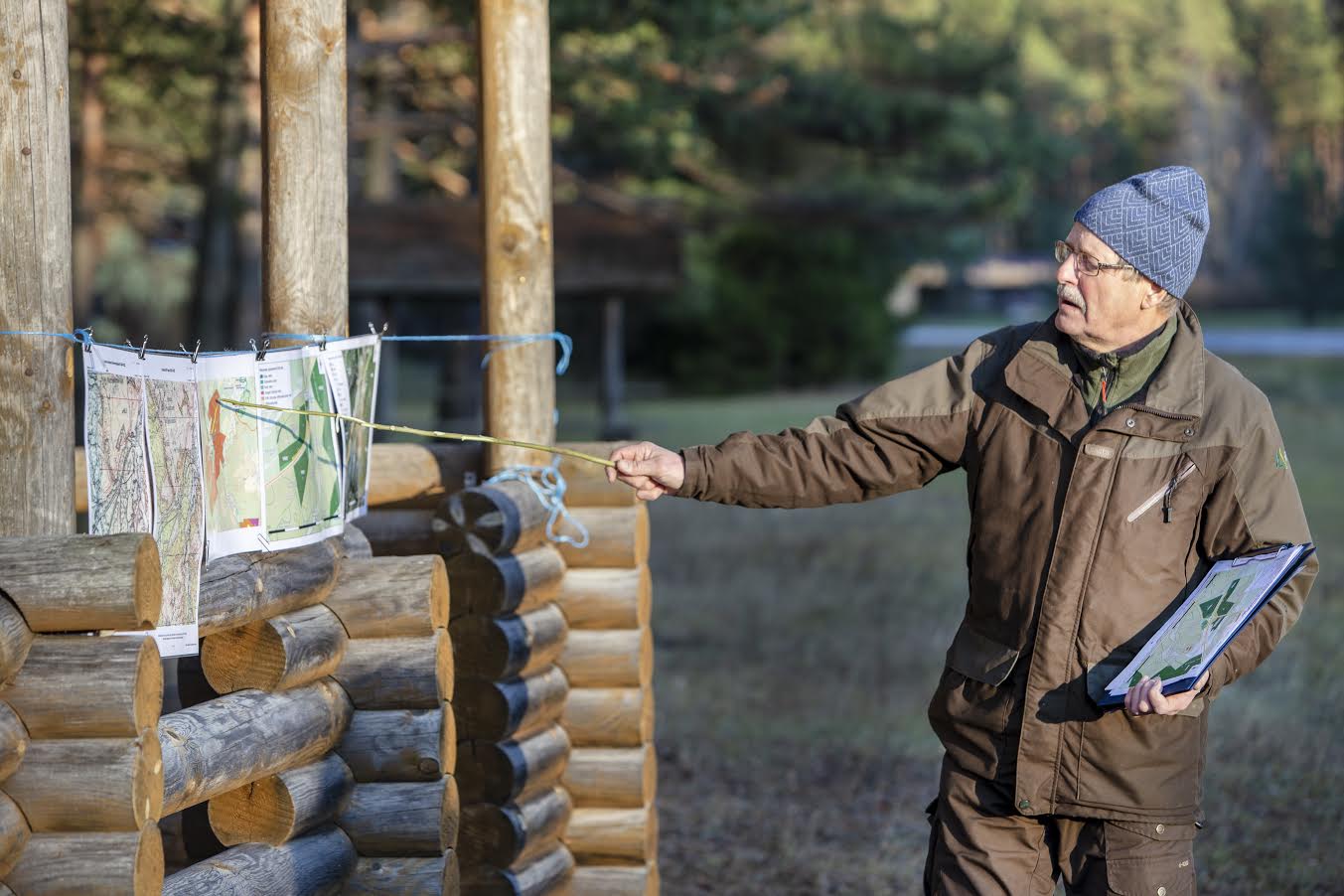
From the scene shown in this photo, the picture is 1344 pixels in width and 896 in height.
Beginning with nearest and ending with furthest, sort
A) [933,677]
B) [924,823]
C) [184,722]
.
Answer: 1. [184,722]
2. [924,823]
3. [933,677]

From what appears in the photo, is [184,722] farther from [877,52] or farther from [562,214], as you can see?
[877,52]

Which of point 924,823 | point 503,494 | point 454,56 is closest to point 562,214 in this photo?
point 454,56

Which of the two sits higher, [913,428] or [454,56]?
[454,56]

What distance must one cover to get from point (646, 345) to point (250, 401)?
33023mm

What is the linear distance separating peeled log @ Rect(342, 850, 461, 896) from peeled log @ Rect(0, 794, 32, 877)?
132 centimetres

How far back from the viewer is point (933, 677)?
35.4 ft

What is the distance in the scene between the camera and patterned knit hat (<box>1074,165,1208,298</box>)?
3.89 meters

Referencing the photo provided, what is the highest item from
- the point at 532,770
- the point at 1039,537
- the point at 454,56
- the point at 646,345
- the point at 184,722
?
the point at 454,56

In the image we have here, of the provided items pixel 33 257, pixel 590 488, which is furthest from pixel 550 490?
pixel 33 257

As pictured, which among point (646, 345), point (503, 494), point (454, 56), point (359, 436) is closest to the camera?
point (359, 436)

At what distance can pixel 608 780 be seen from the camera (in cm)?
605

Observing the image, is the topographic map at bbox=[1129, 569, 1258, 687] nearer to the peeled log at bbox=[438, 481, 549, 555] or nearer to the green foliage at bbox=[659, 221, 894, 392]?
the peeled log at bbox=[438, 481, 549, 555]

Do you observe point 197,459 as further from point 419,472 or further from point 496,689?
point 419,472

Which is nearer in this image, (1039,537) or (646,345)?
(1039,537)
